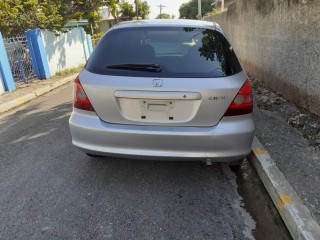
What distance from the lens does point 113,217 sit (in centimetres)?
270

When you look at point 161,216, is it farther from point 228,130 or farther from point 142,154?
point 228,130

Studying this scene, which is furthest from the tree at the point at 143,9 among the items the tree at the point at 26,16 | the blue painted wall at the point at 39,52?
the blue painted wall at the point at 39,52

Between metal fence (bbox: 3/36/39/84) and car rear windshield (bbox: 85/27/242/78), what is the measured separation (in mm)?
7382

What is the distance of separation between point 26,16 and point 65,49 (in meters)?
2.97

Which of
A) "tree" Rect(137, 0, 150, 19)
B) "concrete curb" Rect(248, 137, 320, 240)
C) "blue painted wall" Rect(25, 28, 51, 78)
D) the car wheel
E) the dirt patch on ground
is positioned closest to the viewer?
"concrete curb" Rect(248, 137, 320, 240)

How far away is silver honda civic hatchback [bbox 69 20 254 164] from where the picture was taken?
2.67 metres

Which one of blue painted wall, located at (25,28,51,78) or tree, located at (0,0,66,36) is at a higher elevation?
tree, located at (0,0,66,36)

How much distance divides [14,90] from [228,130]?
25.6ft

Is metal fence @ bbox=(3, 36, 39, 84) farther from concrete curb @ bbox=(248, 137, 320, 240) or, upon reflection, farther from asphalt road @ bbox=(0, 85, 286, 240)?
concrete curb @ bbox=(248, 137, 320, 240)

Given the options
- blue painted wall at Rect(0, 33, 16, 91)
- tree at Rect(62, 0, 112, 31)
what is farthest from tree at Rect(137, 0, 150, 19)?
blue painted wall at Rect(0, 33, 16, 91)

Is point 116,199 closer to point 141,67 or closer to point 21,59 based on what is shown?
point 141,67

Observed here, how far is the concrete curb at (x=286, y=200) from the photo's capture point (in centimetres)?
230

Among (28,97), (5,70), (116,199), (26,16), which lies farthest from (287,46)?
(26,16)

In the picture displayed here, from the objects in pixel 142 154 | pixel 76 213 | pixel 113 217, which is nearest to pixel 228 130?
pixel 142 154
